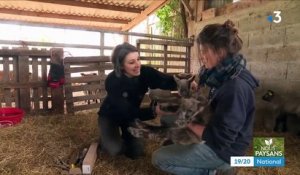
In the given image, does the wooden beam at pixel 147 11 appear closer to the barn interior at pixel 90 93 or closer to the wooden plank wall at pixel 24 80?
the barn interior at pixel 90 93

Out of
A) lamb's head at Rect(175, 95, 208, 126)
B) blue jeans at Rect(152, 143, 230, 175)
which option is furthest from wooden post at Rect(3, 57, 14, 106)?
lamb's head at Rect(175, 95, 208, 126)

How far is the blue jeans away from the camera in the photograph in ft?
5.85

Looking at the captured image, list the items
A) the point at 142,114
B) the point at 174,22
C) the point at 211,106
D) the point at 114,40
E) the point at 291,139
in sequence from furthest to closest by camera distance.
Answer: the point at 114,40 < the point at 174,22 < the point at 291,139 < the point at 142,114 < the point at 211,106

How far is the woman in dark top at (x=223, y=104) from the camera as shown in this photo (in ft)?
5.08

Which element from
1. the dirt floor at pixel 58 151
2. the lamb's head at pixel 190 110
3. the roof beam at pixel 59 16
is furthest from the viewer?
the roof beam at pixel 59 16

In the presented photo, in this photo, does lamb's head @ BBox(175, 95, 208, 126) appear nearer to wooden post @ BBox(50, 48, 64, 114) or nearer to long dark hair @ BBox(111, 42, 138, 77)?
long dark hair @ BBox(111, 42, 138, 77)

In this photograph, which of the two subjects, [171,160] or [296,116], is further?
[296,116]

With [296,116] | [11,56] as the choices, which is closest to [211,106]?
[296,116]

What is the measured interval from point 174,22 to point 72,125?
5631 millimetres

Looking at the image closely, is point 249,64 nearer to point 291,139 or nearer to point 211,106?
point 291,139

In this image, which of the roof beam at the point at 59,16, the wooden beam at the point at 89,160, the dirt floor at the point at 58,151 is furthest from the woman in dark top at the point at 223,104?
the roof beam at the point at 59,16

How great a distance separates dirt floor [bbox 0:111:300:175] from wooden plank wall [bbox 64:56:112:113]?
30.5 inches

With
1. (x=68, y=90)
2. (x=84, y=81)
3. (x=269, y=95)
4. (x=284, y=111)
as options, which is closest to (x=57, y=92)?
(x=68, y=90)

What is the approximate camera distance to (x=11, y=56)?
14.2ft
